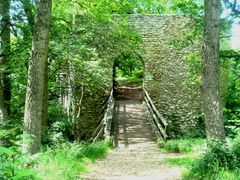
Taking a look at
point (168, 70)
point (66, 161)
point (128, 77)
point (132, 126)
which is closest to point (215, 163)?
point (66, 161)

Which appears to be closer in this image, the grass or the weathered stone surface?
the grass

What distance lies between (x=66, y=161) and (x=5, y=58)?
537cm

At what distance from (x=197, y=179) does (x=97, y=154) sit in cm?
374

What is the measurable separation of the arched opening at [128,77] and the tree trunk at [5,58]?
824cm

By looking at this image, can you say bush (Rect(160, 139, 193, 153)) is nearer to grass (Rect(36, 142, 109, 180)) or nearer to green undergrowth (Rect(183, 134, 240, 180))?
grass (Rect(36, 142, 109, 180))

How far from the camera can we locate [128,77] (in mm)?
25781

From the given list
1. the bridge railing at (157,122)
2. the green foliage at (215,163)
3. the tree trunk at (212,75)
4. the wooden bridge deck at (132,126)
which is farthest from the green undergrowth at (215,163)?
the bridge railing at (157,122)

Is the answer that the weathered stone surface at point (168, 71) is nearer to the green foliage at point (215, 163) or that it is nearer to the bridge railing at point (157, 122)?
the bridge railing at point (157, 122)

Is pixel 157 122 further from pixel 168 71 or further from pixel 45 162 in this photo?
pixel 45 162

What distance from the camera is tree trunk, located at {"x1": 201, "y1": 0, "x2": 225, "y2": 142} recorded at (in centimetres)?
682

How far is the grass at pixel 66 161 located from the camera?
550 cm

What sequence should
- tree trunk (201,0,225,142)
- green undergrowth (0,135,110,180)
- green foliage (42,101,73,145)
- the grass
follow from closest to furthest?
green undergrowth (0,135,110,180) → the grass → tree trunk (201,0,225,142) → green foliage (42,101,73,145)

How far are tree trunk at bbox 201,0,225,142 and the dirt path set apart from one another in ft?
3.79

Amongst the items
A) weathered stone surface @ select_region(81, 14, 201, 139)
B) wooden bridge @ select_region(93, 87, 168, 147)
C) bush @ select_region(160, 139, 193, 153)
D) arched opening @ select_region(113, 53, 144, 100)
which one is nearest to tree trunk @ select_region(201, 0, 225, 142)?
bush @ select_region(160, 139, 193, 153)
